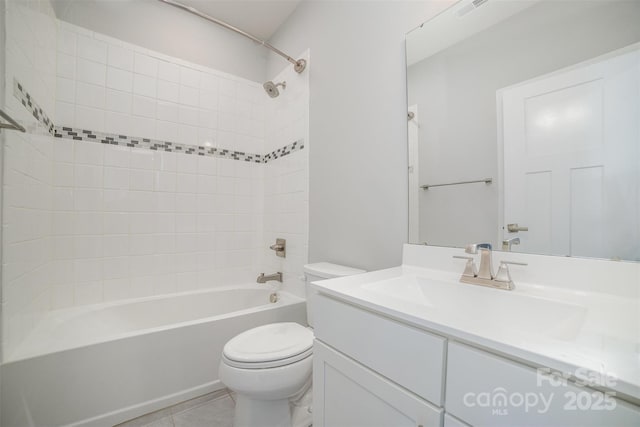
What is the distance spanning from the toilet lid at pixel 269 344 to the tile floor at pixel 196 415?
0.49 m

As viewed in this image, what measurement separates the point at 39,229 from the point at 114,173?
1.77 ft

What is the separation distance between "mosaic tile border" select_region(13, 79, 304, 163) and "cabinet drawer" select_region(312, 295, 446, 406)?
1394 mm

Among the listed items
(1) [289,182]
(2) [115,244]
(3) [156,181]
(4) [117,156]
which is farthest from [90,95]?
(1) [289,182]

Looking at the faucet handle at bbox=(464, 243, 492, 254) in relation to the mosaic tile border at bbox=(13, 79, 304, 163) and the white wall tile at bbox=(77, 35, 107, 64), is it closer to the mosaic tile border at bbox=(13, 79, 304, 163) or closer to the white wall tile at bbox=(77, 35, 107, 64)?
the mosaic tile border at bbox=(13, 79, 304, 163)

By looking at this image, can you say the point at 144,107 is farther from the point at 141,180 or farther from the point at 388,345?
the point at 388,345

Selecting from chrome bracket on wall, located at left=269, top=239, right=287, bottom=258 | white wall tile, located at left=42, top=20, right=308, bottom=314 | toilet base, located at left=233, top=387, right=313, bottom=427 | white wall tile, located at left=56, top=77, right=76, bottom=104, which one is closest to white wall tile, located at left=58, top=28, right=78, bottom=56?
white wall tile, located at left=42, top=20, right=308, bottom=314

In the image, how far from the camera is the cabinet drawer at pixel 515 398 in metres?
0.38

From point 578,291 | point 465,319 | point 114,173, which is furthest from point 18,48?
point 578,291

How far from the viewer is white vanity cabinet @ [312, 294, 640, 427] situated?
0.41 meters

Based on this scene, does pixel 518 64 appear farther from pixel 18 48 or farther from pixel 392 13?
pixel 18 48

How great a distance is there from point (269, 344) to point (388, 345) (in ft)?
2.41

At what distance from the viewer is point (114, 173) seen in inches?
69.8

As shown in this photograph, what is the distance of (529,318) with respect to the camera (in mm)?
718

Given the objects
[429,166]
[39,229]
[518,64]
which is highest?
[518,64]
